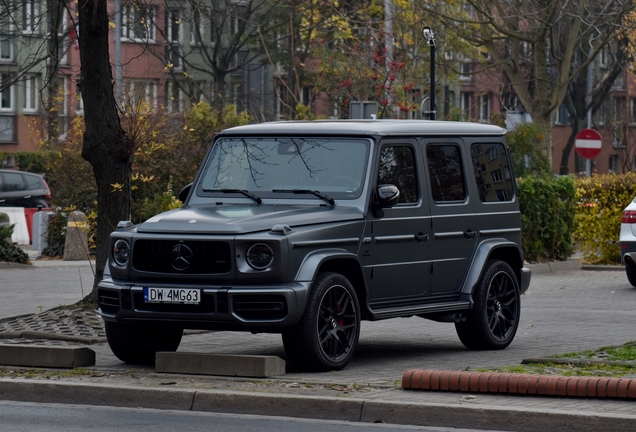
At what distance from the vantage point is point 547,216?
2595 cm

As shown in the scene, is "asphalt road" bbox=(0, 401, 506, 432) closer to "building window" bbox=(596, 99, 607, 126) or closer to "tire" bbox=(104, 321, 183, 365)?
"tire" bbox=(104, 321, 183, 365)

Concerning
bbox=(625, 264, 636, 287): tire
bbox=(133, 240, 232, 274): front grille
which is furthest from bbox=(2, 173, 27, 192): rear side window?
bbox=(133, 240, 232, 274): front grille

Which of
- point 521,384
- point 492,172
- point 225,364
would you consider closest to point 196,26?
point 492,172

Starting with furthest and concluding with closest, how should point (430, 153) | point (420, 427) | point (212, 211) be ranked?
point (430, 153)
point (212, 211)
point (420, 427)

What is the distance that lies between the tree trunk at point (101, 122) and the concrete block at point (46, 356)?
11.1ft

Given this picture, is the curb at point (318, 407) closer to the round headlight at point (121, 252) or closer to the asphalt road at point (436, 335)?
the asphalt road at point (436, 335)

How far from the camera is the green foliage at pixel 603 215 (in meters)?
26.0

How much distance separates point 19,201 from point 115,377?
28928mm

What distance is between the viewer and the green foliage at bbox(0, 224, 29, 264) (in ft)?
83.1

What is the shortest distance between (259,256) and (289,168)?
1.52 metres

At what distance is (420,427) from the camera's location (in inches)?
334

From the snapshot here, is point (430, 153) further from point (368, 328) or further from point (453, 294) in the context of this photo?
point (368, 328)

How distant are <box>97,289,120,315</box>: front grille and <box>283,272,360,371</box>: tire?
133 centimetres

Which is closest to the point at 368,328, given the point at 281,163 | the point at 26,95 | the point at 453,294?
the point at 453,294
